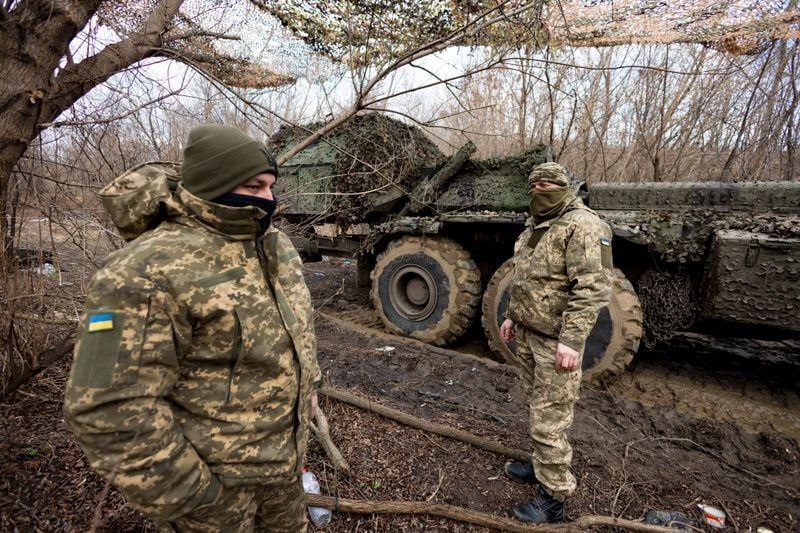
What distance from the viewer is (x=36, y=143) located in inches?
102

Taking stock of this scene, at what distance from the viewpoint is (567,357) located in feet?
6.82

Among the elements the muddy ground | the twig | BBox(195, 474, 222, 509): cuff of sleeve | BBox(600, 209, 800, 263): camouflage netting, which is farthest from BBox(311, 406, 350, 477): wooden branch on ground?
BBox(600, 209, 800, 263): camouflage netting

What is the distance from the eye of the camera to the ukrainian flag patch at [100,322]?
38.9 inches

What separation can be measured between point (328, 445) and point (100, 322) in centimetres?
179

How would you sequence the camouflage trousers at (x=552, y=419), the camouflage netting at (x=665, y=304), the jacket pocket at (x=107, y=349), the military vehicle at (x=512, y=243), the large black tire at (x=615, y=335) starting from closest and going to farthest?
the jacket pocket at (x=107, y=349)
the camouflage trousers at (x=552, y=419)
the military vehicle at (x=512, y=243)
the large black tire at (x=615, y=335)
the camouflage netting at (x=665, y=304)

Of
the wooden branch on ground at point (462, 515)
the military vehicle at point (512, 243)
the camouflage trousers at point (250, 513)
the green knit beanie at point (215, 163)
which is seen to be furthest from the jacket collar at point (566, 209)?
the camouflage trousers at point (250, 513)

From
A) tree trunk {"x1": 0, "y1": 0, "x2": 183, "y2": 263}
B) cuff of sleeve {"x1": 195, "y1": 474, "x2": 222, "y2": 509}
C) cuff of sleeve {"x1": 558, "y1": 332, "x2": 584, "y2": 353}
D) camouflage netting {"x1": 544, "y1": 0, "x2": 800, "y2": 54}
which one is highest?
camouflage netting {"x1": 544, "y1": 0, "x2": 800, "y2": 54}

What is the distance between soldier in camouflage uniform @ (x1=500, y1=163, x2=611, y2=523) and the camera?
2.11 meters

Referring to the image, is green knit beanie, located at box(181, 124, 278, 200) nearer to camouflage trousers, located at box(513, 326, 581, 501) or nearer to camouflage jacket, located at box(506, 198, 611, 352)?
camouflage jacket, located at box(506, 198, 611, 352)

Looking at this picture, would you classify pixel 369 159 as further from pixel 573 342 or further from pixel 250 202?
pixel 250 202

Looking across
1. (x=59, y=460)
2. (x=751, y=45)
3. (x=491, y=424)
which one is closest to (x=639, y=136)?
(x=751, y=45)

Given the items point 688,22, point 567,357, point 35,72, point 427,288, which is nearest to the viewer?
point 567,357

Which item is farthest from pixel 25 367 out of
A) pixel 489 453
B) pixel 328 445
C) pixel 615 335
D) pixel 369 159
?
pixel 615 335

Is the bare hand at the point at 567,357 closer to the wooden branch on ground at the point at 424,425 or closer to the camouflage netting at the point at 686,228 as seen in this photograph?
the wooden branch on ground at the point at 424,425
